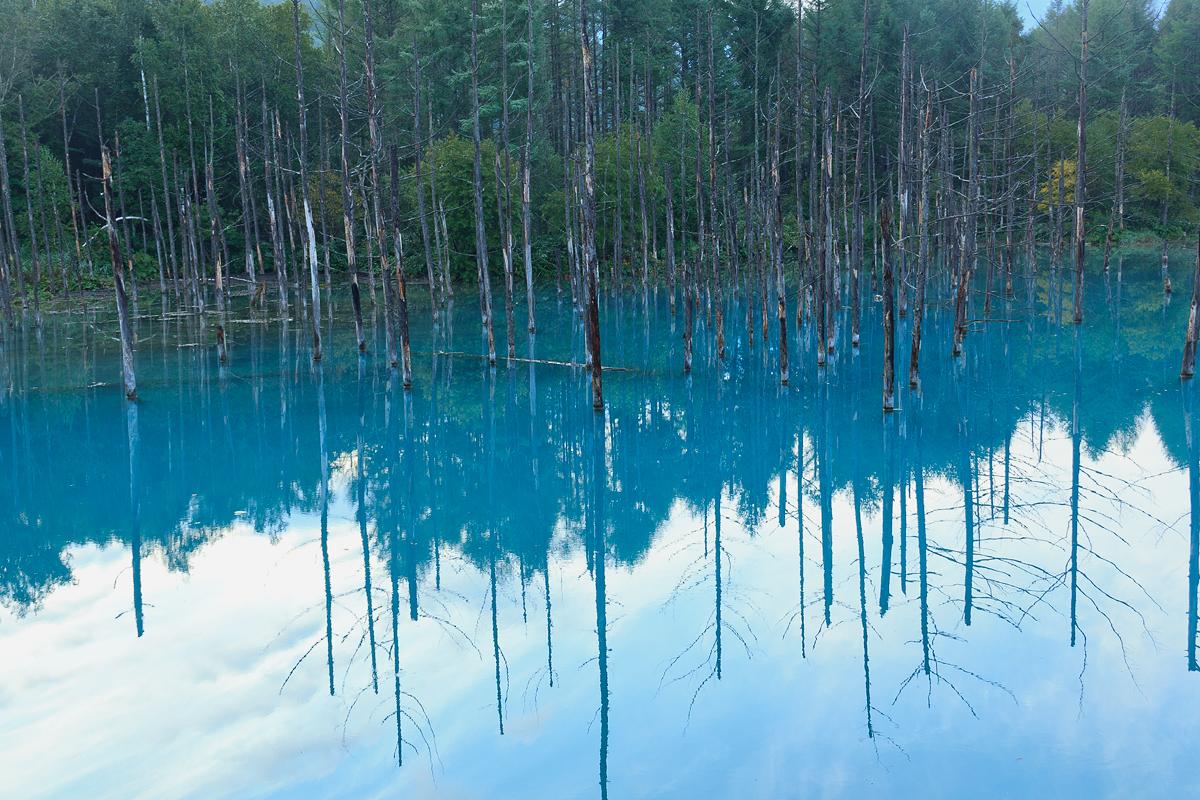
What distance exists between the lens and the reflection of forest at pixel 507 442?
38.0ft

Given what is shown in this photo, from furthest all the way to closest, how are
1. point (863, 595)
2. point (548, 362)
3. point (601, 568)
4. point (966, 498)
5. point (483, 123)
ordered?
1. point (483, 123)
2. point (548, 362)
3. point (966, 498)
4. point (601, 568)
5. point (863, 595)

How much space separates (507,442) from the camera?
50.9ft

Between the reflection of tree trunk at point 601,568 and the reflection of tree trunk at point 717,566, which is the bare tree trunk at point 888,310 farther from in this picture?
the reflection of tree trunk at point 601,568

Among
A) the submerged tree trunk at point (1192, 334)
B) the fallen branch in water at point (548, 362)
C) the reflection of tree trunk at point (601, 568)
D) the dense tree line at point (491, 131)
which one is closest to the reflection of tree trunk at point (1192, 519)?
the submerged tree trunk at point (1192, 334)

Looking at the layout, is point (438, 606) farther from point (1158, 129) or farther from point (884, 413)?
point (1158, 129)

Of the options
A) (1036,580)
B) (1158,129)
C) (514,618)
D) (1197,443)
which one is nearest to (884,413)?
(1197,443)

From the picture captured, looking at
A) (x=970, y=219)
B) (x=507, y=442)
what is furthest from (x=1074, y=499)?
(x=970, y=219)

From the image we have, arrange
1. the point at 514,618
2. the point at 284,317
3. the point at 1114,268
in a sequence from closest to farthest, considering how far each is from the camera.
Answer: the point at 514,618 → the point at 284,317 → the point at 1114,268

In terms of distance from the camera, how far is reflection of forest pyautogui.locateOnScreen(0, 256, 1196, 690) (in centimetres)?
1158

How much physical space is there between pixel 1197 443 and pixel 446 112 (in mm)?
36636

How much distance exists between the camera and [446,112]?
44.8 m

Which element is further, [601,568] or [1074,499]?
[1074,499]

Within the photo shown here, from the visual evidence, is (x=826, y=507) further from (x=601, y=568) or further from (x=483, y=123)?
(x=483, y=123)

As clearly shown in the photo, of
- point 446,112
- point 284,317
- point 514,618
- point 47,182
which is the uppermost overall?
point 446,112
